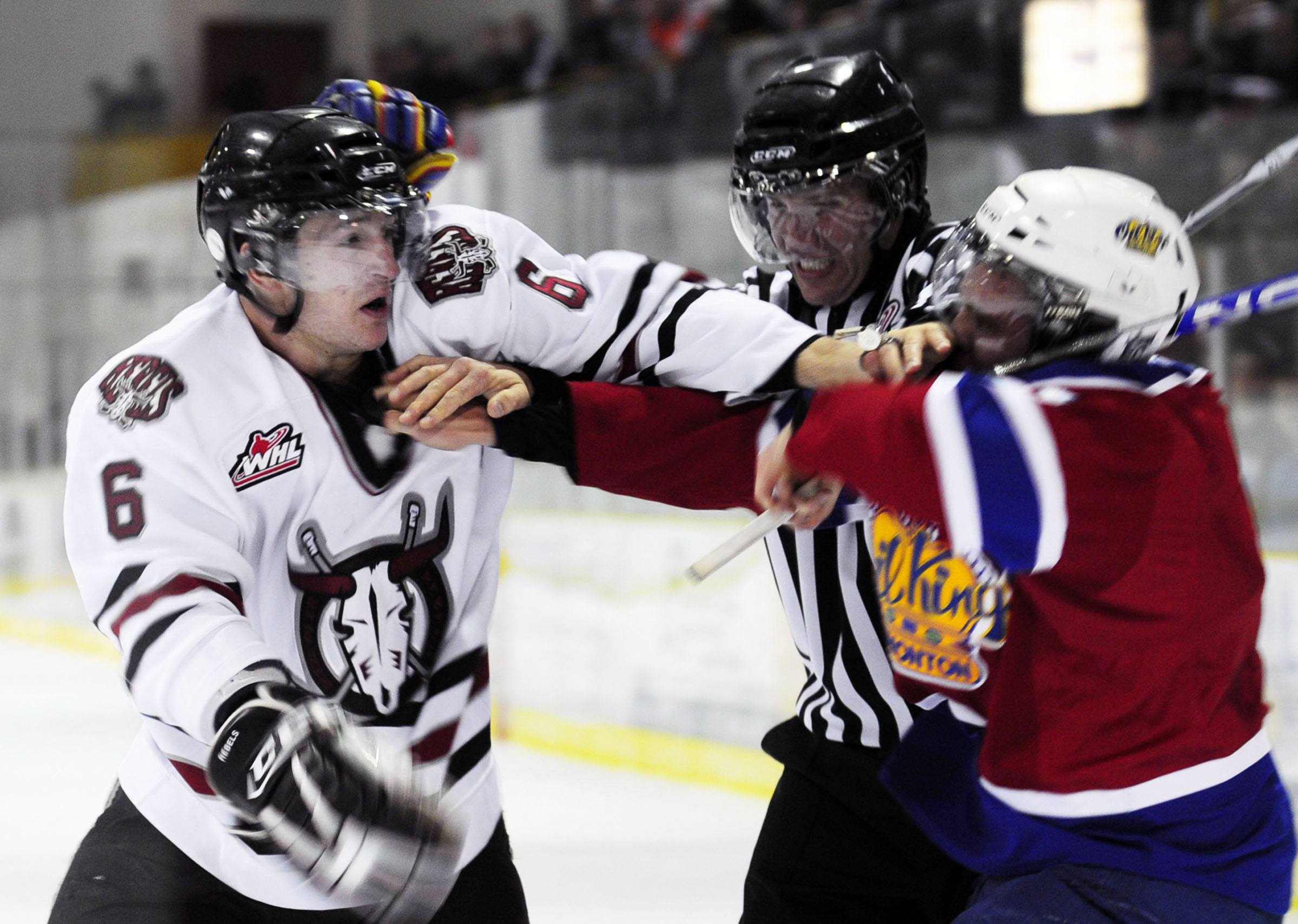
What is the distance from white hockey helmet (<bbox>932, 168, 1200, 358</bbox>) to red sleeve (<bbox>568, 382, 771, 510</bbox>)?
0.40 meters

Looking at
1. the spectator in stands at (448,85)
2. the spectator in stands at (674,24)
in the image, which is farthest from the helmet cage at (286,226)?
the spectator in stands at (448,85)

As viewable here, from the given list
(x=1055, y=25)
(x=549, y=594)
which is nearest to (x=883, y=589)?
(x=1055, y=25)

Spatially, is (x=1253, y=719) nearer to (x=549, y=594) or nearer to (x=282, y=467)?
(x=282, y=467)

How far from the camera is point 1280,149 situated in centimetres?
183

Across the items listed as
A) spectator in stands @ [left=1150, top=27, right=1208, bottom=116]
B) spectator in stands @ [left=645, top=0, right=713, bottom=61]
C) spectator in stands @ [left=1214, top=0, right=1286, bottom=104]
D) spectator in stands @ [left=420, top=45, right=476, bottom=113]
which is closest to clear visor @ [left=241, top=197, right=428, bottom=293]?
spectator in stands @ [left=1150, top=27, right=1208, bottom=116]

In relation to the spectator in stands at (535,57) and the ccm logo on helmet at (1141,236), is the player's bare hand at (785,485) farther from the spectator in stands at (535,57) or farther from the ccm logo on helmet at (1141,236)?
the spectator in stands at (535,57)

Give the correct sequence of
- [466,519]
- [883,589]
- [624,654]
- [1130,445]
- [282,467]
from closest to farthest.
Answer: [1130,445], [282,467], [466,519], [883,589], [624,654]

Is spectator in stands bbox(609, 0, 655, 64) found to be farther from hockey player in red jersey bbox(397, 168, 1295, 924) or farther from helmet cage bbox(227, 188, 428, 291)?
hockey player in red jersey bbox(397, 168, 1295, 924)

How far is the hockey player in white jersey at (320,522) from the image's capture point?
1384 mm

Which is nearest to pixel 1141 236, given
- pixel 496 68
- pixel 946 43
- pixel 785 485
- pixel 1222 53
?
pixel 785 485

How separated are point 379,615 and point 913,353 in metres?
0.64

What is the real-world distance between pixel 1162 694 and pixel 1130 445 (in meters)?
0.24

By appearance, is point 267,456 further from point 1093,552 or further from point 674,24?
point 674,24

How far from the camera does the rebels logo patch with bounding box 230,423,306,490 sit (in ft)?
5.13
